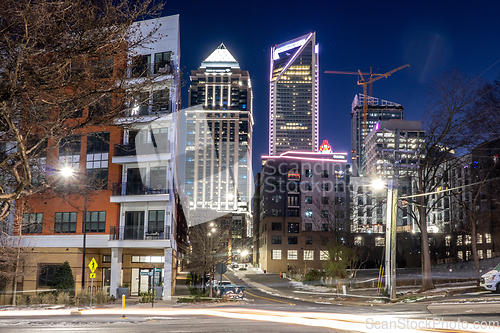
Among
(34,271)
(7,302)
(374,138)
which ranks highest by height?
(374,138)

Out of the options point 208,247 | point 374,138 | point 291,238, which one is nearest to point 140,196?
point 208,247

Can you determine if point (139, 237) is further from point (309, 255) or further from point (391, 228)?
point (309, 255)

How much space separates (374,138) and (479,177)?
157 m

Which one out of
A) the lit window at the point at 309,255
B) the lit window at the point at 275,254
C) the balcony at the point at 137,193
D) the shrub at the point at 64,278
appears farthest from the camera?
the lit window at the point at 275,254

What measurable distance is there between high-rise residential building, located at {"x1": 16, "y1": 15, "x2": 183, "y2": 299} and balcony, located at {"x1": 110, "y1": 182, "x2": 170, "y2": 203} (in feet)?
0.27

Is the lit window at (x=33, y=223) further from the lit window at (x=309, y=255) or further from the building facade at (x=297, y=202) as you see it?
the lit window at (x=309, y=255)

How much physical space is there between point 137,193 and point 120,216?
259cm

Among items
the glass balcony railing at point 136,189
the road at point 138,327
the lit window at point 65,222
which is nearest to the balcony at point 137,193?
the glass balcony railing at point 136,189

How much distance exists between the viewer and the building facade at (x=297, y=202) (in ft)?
276

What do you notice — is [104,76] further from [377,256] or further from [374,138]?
[374,138]

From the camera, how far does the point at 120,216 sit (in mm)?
34875

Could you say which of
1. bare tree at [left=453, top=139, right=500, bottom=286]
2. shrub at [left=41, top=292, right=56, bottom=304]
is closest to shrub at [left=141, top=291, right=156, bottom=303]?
shrub at [left=41, top=292, right=56, bottom=304]

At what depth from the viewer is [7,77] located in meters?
9.53

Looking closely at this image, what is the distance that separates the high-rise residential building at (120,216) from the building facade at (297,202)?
2007 inches
